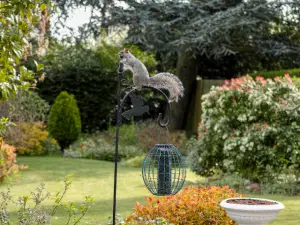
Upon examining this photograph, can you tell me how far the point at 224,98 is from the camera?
1027 cm

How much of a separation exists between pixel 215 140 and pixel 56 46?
8249mm

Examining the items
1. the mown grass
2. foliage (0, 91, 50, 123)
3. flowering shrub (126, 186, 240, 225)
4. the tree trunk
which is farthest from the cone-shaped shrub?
flowering shrub (126, 186, 240, 225)

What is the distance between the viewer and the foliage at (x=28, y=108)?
13.4m

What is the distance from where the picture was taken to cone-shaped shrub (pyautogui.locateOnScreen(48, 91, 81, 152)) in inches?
585

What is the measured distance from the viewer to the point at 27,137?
14023 millimetres

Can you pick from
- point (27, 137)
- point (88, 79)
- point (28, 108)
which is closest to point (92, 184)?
point (27, 137)

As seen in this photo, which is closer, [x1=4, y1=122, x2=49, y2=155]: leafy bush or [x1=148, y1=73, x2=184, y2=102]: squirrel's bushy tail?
[x1=148, y1=73, x2=184, y2=102]: squirrel's bushy tail

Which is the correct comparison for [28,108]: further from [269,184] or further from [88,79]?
[269,184]

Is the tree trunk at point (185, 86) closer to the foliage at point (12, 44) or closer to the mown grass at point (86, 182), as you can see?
the mown grass at point (86, 182)

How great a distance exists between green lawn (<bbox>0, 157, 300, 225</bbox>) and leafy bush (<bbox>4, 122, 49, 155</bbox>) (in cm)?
40

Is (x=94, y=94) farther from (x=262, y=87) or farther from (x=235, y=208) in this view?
(x=235, y=208)

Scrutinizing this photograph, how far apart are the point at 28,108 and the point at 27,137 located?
0.94 meters

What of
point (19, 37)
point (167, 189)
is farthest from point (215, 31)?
point (19, 37)

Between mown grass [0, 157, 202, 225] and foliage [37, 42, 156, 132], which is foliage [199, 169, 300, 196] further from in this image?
foliage [37, 42, 156, 132]
